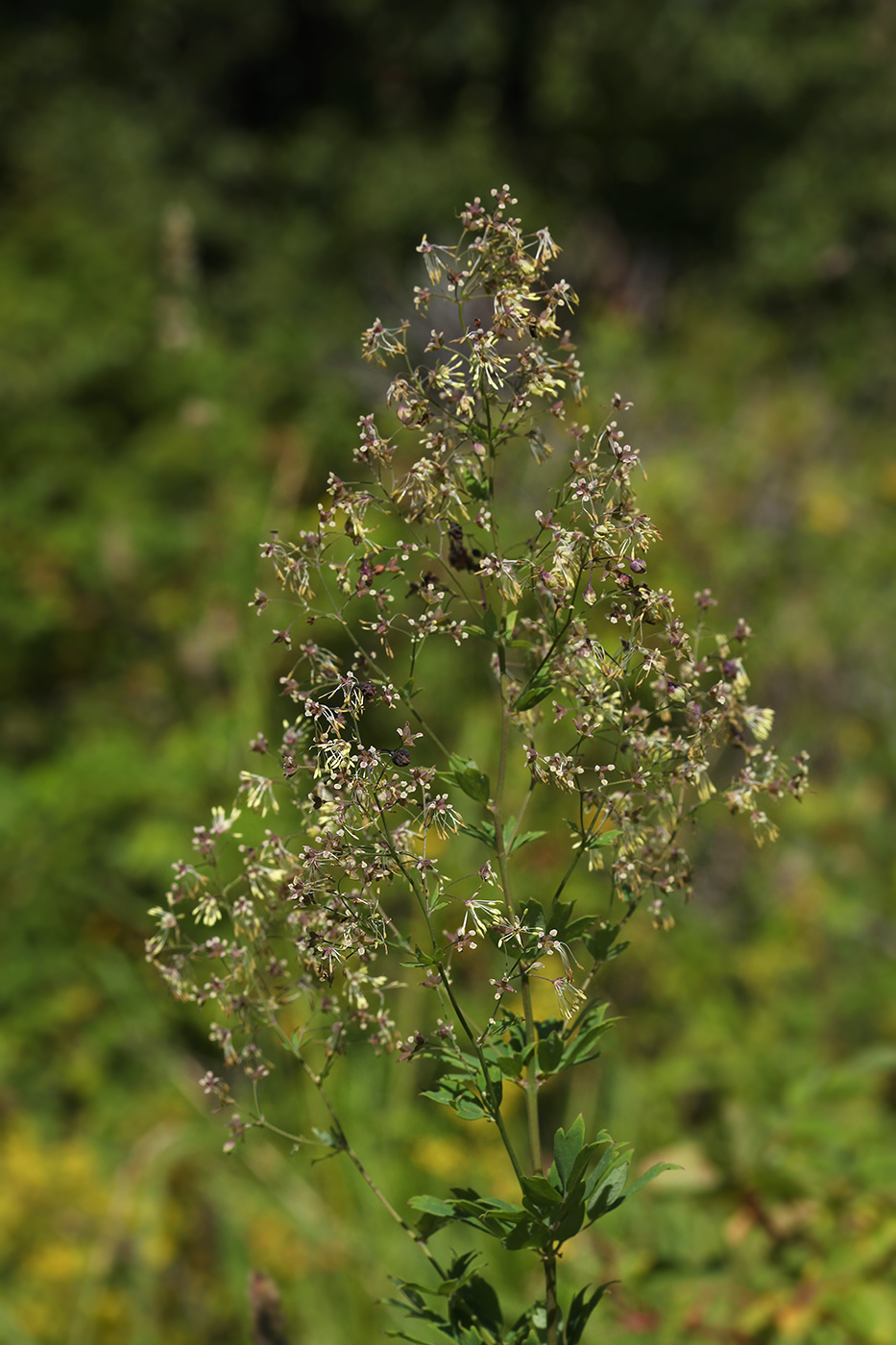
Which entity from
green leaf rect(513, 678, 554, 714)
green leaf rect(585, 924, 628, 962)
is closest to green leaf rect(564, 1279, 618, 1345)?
green leaf rect(585, 924, 628, 962)

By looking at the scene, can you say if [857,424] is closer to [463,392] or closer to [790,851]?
[790,851]

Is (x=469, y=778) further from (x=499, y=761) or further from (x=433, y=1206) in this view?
(x=433, y=1206)

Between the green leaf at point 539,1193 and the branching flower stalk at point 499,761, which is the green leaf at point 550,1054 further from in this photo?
the green leaf at point 539,1193

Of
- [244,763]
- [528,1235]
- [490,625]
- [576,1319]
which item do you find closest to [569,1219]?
[528,1235]

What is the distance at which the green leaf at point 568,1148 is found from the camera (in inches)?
34.5

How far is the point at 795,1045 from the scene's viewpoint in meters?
3.08

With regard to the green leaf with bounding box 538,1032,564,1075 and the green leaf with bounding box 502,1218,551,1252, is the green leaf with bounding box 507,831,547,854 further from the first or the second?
the green leaf with bounding box 502,1218,551,1252

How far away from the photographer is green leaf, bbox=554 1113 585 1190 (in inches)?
34.5

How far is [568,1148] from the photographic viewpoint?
88 centimetres

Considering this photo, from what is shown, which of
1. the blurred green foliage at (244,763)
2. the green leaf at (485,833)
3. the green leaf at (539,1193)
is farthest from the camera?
the blurred green foliage at (244,763)

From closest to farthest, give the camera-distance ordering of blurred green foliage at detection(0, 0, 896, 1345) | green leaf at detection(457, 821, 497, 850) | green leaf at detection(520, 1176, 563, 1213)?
1. green leaf at detection(520, 1176, 563, 1213)
2. green leaf at detection(457, 821, 497, 850)
3. blurred green foliage at detection(0, 0, 896, 1345)

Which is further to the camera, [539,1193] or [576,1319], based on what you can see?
[576,1319]

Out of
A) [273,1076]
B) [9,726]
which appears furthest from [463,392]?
[9,726]

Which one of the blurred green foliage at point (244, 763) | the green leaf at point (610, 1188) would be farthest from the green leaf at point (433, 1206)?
the blurred green foliage at point (244, 763)
